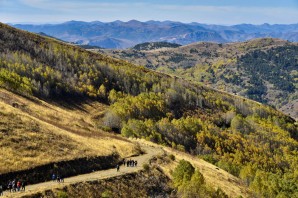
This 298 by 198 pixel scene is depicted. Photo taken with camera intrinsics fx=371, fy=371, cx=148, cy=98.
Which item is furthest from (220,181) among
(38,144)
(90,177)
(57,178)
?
(38,144)

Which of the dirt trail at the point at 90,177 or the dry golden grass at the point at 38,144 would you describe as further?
the dry golden grass at the point at 38,144

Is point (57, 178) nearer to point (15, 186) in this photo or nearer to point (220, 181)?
point (15, 186)

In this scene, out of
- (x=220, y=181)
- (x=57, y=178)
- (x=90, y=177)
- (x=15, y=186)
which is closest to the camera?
(x=15, y=186)

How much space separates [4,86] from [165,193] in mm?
84759

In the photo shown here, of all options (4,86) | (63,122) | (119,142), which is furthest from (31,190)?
(4,86)

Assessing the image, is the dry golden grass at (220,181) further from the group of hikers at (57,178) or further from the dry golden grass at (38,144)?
the group of hikers at (57,178)

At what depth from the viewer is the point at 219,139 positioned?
573ft

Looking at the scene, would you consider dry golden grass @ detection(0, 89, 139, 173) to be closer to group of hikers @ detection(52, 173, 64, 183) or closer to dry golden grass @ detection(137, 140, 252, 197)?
group of hikers @ detection(52, 173, 64, 183)

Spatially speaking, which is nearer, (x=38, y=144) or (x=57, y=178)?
(x=57, y=178)

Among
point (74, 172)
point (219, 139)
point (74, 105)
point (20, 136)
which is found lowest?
point (219, 139)

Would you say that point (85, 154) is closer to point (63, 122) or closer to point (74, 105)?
point (63, 122)

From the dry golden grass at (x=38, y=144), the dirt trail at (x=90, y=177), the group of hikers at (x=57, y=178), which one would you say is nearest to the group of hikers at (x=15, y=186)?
the dirt trail at (x=90, y=177)

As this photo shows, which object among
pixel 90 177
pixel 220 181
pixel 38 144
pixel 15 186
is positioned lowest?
pixel 220 181

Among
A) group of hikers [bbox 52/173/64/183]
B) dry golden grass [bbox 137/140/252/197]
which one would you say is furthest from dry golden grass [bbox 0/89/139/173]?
dry golden grass [bbox 137/140/252/197]
